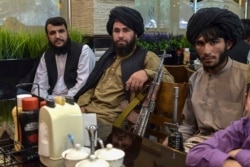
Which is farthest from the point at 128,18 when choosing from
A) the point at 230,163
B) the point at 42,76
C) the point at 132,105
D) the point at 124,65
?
the point at 230,163

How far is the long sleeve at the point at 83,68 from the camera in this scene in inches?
122

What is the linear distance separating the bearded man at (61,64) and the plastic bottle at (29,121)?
172 centimetres

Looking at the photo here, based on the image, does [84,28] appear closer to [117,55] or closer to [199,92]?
[117,55]

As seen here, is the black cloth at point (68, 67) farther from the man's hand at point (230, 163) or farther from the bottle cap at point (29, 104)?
the man's hand at point (230, 163)

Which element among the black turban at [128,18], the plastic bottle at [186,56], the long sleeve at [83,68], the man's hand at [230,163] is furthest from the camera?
the plastic bottle at [186,56]

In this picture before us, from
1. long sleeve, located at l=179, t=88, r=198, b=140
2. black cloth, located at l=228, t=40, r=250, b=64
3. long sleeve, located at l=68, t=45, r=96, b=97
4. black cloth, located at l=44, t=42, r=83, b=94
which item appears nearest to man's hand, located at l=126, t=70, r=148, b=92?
long sleeve, located at l=179, t=88, r=198, b=140

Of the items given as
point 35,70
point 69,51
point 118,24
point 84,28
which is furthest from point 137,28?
point 84,28

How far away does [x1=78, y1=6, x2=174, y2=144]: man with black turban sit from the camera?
95.8 inches

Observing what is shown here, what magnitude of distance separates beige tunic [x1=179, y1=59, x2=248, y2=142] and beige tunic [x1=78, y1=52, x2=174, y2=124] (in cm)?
47

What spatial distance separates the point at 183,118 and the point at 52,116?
0.96 m

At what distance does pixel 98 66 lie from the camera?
8.80 feet

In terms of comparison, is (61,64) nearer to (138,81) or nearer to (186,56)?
(138,81)

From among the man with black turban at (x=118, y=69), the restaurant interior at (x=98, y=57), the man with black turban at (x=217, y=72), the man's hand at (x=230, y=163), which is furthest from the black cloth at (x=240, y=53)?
the man's hand at (x=230, y=163)

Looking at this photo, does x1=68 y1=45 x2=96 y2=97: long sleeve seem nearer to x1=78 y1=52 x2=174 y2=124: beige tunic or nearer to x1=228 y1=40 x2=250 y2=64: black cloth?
x1=78 y1=52 x2=174 y2=124: beige tunic
